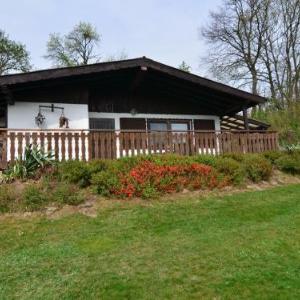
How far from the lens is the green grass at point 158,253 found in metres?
5.15

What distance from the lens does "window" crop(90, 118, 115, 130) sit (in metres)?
13.8

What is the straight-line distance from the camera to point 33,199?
27.5ft

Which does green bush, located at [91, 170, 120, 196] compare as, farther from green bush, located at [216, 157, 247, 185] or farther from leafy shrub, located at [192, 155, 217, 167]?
green bush, located at [216, 157, 247, 185]

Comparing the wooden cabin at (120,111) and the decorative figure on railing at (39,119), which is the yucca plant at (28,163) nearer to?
the wooden cabin at (120,111)

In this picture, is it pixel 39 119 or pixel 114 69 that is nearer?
pixel 39 119

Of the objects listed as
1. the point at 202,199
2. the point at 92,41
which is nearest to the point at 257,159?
the point at 202,199

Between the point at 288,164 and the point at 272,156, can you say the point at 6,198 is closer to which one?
the point at 272,156

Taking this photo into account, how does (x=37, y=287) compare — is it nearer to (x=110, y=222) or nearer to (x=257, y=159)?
(x=110, y=222)

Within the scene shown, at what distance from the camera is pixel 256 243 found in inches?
261

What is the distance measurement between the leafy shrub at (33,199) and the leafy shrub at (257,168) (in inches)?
215

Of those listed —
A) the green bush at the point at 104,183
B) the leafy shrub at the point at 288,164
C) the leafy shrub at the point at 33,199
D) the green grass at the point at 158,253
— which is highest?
the leafy shrub at the point at 288,164

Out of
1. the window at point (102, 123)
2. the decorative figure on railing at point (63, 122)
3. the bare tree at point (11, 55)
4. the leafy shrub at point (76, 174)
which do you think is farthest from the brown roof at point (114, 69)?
the bare tree at point (11, 55)

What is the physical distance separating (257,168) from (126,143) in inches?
144

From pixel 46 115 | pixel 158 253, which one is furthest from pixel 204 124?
pixel 158 253
